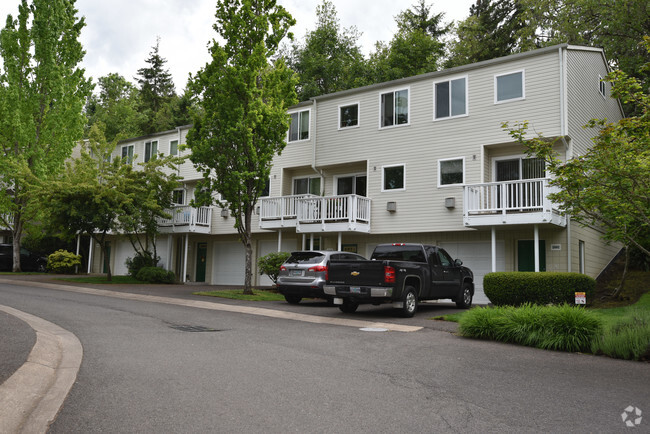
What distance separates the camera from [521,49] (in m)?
33.0

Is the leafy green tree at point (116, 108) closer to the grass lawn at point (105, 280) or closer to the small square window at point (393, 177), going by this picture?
the grass lawn at point (105, 280)

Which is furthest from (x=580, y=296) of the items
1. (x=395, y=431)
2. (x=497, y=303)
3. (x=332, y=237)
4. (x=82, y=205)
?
(x=82, y=205)

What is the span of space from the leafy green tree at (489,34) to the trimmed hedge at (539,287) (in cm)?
2513

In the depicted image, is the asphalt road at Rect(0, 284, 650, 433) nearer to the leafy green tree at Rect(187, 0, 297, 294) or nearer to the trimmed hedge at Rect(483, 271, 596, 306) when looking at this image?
the trimmed hedge at Rect(483, 271, 596, 306)

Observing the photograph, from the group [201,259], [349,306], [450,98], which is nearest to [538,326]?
[349,306]

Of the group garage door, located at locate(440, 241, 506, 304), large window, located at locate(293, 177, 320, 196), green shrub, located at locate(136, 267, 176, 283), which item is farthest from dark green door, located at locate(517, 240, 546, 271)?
green shrub, located at locate(136, 267, 176, 283)

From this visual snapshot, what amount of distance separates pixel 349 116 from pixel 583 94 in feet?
30.8

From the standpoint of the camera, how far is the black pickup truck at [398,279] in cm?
1241

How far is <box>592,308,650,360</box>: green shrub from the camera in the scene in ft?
27.0

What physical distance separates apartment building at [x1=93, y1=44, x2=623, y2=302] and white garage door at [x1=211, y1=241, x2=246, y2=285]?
5.05ft

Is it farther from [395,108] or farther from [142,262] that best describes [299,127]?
[142,262]

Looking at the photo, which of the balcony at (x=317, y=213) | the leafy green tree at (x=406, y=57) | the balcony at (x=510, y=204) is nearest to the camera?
the balcony at (x=510, y=204)

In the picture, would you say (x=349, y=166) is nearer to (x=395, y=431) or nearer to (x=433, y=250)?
(x=433, y=250)

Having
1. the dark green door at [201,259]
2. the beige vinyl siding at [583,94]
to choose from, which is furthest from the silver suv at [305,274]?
the dark green door at [201,259]
